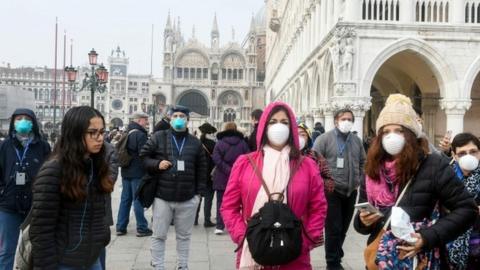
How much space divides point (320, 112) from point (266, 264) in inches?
813

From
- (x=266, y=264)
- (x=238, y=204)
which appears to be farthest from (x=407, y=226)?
(x=238, y=204)

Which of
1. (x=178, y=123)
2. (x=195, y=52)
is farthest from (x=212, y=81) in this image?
(x=178, y=123)

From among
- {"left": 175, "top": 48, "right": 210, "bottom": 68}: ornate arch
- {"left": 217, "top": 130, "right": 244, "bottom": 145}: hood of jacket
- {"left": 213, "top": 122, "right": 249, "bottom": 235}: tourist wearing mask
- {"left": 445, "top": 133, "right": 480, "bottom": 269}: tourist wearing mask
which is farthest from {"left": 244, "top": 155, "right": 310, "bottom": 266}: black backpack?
{"left": 175, "top": 48, "right": 210, "bottom": 68}: ornate arch

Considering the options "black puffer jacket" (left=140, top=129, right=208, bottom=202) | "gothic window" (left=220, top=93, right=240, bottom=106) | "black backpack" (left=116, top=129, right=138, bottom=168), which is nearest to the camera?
"black puffer jacket" (left=140, top=129, right=208, bottom=202)

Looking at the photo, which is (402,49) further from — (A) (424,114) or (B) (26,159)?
(B) (26,159)

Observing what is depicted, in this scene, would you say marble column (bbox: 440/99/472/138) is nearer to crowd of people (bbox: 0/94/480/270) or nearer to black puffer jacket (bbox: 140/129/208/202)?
black puffer jacket (bbox: 140/129/208/202)

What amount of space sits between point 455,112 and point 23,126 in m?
16.4

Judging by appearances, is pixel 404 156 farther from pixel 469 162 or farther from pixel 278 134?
pixel 469 162

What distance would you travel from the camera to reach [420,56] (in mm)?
18547

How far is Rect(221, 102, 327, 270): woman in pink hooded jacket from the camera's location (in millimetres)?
3414

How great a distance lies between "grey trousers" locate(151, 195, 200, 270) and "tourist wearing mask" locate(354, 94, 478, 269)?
2.72 meters

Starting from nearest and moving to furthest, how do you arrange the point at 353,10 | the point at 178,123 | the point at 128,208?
the point at 178,123 → the point at 128,208 → the point at 353,10

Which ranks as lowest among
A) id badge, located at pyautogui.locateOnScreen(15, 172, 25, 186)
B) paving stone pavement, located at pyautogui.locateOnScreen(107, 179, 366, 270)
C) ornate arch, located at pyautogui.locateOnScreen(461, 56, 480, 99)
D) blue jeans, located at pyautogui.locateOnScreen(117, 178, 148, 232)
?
paving stone pavement, located at pyautogui.locateOnScreen(107, 179, 366, 270)

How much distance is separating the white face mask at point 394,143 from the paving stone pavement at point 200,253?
355cm
